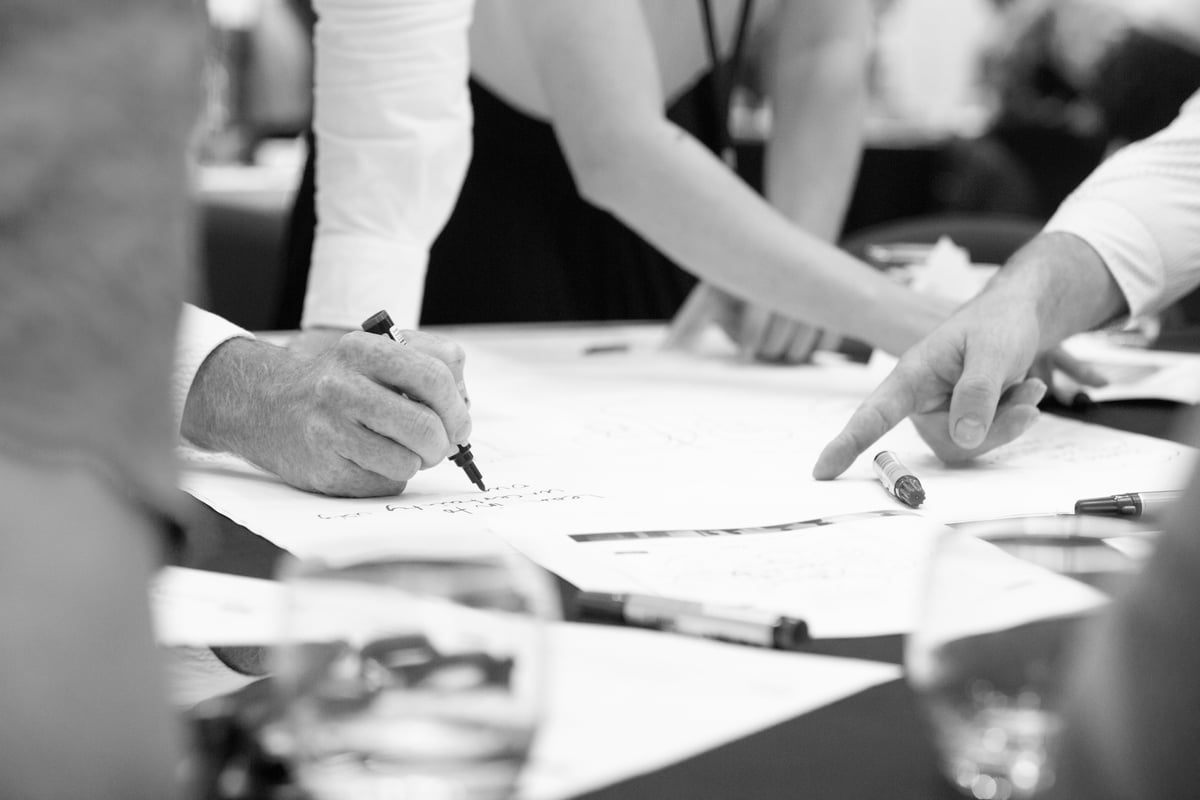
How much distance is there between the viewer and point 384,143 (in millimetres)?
1387

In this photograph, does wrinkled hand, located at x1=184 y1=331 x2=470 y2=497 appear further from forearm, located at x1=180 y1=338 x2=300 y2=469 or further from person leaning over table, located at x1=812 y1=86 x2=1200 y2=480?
person leaning over table, located at x1=812 y1=86 x2=1200 y2=480

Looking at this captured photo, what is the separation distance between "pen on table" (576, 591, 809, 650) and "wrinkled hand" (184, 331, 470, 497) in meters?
0.30

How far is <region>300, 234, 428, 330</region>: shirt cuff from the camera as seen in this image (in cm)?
137

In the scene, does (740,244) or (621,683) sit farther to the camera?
(740,244)

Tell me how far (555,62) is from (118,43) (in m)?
1.19

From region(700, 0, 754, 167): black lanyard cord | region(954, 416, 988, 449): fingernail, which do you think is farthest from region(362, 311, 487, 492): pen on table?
region(700, 0, 754, 167): black lanyard cord

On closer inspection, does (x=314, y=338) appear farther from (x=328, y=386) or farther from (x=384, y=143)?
(x=328, y=386)

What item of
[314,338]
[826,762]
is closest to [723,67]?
[314,338]

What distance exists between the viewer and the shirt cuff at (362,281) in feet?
4.50

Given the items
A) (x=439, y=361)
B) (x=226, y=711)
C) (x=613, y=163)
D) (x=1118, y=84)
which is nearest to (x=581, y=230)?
(x=613, y=163)

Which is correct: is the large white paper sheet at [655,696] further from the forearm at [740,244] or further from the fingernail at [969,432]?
the forearm at [740,244]

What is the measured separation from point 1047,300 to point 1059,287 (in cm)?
3

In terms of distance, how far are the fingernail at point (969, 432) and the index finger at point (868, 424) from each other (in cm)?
5

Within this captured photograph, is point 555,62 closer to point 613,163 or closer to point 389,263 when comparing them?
point 613,163
